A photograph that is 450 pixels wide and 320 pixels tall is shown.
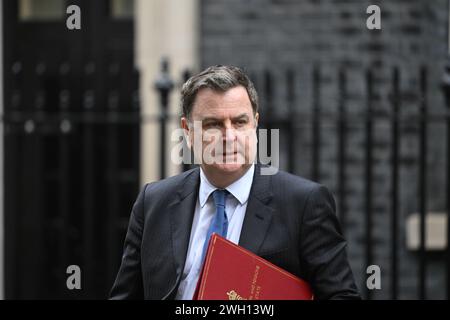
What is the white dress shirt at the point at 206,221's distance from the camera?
2.47 meters

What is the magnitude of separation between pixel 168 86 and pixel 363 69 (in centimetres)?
176

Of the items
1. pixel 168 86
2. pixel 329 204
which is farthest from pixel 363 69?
pixel 329 204

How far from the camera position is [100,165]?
664cm

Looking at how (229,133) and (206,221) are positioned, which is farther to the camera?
(206,221)

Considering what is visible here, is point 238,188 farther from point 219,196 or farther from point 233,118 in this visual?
point 233,118

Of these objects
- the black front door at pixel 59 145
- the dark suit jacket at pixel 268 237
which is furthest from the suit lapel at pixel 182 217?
the black front door at pixel 59 145

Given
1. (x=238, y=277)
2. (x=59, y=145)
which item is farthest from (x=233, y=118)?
(x=59, y=145)

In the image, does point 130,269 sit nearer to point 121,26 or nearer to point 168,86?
point 168,86

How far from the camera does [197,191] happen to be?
262 cm

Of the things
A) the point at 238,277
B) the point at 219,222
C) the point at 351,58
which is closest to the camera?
the point at 238,277

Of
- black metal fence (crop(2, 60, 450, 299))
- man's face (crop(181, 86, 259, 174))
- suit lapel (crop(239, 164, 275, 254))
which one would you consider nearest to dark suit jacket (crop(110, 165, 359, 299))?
suit lapel (crop(239, 164, 275, 254))

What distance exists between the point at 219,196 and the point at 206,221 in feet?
0.31

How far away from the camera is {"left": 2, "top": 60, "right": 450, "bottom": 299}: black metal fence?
16.8 ft
